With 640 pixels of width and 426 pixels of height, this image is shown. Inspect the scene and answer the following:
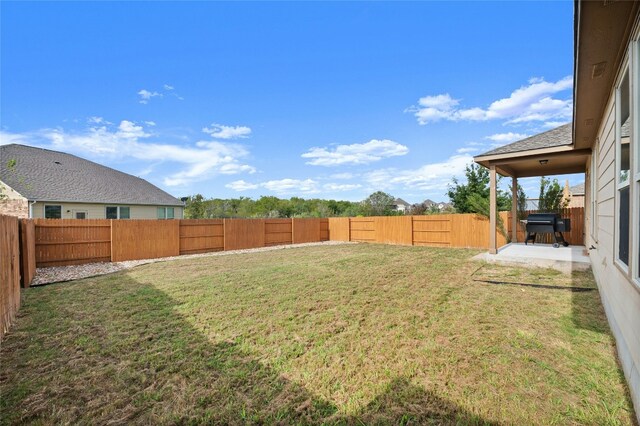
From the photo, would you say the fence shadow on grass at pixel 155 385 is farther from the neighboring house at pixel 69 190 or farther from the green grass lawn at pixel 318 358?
the neighboring house at pixel 69 190

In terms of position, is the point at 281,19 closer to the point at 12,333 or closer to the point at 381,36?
the point at 381,36

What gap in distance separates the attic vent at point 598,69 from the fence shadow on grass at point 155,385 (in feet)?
12.1

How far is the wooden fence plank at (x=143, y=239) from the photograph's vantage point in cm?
959

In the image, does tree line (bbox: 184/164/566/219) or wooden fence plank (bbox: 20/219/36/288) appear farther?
tree line (bbox: 184/164/566/219)

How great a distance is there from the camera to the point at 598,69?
3.13m

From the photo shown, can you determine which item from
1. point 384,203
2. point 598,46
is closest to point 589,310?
point 598,46

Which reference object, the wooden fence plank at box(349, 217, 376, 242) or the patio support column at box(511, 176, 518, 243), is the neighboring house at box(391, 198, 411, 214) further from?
the patio support column at box(511, 176, 518, 243)

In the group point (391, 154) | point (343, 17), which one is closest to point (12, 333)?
point (343, 17)

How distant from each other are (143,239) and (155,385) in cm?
938

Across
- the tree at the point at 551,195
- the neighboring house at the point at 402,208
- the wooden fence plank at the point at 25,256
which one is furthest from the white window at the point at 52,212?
the tree at the point at 551,195

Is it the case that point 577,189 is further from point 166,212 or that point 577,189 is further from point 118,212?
point 118,212

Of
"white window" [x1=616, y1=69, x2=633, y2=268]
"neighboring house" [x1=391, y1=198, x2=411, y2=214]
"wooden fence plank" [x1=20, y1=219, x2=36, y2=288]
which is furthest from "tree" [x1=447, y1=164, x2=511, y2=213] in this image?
"wooden fence plank" [x1=20, y1=219, x2=36, y2=288]

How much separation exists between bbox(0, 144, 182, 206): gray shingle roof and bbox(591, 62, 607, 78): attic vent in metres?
19.5

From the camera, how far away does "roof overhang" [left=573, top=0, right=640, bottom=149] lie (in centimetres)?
219
